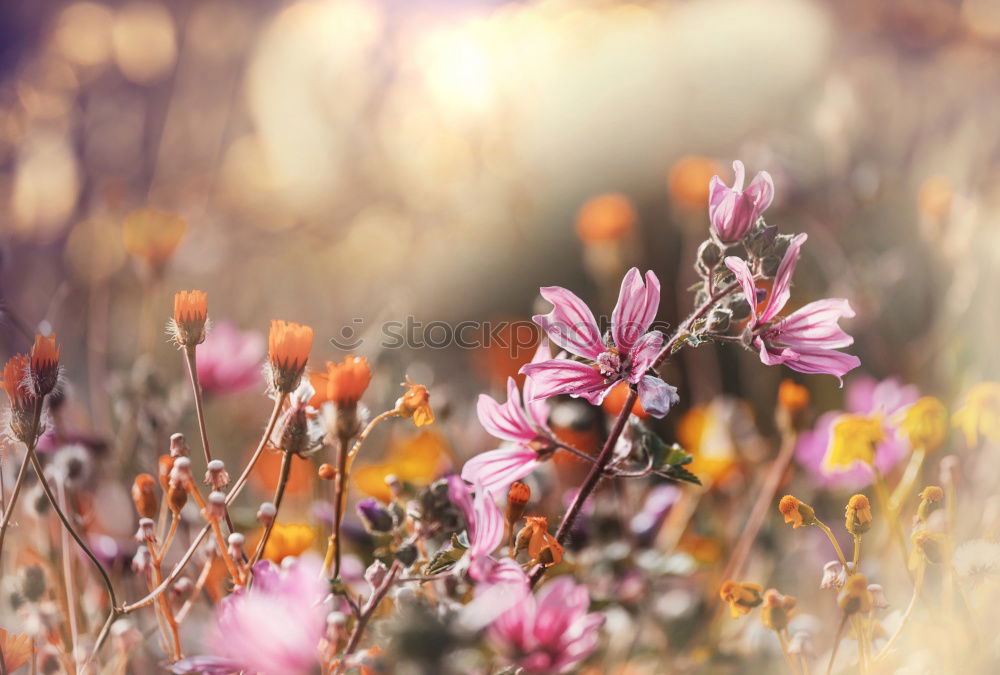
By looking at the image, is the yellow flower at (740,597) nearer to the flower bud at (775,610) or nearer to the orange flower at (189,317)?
the flower bud at (775,610)

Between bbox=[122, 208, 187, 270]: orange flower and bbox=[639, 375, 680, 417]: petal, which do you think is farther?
bbox=[122, 208, 187, 270]: orange flower

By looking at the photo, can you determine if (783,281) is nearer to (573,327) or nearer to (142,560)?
(573,327)

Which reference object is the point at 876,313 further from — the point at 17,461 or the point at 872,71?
the point at 17,461

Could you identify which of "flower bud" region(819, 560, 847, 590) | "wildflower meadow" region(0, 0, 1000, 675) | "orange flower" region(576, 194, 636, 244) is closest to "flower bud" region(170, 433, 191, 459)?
"wildflower meadow" region(0, 0, 1000, 675)

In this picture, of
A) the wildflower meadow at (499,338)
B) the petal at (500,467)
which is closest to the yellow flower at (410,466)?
the wildflower meadow at (499,338)

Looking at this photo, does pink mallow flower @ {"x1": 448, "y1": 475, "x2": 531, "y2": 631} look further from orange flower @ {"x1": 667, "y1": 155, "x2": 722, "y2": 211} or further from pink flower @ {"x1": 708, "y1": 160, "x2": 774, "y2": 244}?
orange flower @ {"x1": 667, "y1": 155, "x2": 722, "y2": 211}

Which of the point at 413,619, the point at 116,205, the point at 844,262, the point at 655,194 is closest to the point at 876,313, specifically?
the point at 844,262

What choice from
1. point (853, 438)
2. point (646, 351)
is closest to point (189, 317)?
point (646, 351)
